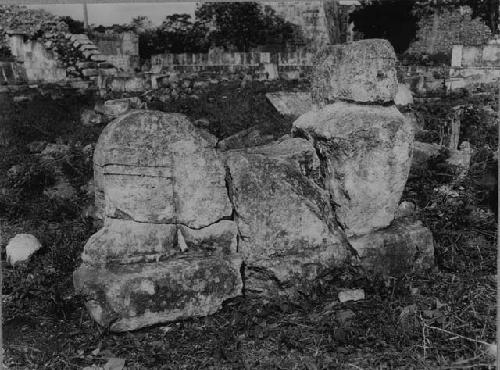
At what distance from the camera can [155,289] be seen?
369 cm

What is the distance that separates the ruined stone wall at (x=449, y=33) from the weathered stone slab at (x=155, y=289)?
78.7 ft

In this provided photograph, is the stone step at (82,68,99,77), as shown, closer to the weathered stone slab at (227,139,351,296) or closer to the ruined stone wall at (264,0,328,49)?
the ruined stone wall at (264,0,328,49)

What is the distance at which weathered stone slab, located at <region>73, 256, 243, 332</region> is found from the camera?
3.62m

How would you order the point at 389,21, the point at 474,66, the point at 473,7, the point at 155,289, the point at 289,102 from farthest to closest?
the point at 389,21 → the point at 473,7 → the point at 474,66 → the point at 289,102 → the point at 155,289

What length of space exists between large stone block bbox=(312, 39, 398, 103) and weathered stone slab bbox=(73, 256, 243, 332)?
163 centimetres

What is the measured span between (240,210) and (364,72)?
1437 millimetres

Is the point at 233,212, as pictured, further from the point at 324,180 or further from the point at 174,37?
the point at 174,37

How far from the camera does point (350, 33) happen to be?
1034 inches

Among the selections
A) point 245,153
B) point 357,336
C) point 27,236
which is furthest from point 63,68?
point 357,336

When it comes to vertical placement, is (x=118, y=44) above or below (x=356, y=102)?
above

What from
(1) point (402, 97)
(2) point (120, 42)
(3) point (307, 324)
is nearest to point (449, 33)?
(2) point (120, 42)

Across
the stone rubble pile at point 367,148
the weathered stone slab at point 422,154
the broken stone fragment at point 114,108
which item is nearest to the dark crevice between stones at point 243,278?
the stone rubble pile at point 367,148

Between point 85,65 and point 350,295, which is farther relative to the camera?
point 85,65

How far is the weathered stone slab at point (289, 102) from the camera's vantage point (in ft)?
38.7
